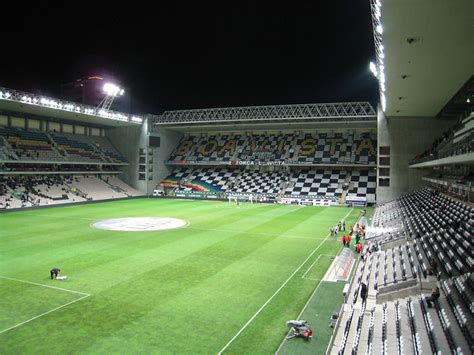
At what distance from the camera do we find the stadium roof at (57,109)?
34.6 m

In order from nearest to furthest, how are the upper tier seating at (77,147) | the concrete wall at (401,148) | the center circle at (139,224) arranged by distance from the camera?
the center circle at (139,224) < the concrete wall at (401,148) < the upper tier seating at (77,147)

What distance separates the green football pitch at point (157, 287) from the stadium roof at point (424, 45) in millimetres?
9097

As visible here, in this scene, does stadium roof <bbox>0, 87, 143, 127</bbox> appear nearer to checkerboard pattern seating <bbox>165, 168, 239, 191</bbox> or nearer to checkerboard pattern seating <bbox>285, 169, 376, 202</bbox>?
checkerboard pattern seating <bbox>165, 168, 239, 191</bbox>

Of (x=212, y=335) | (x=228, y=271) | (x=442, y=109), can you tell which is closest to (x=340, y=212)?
(x=442, y=109)

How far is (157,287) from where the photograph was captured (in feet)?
43.5

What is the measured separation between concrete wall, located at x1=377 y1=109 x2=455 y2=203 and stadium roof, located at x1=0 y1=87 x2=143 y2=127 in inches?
1190

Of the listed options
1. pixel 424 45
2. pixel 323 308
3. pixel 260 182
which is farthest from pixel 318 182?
pixel 323 308

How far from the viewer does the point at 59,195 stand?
40.0 metres

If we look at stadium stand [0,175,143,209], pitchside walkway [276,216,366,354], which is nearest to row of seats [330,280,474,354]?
pitchside walkway [276,216,366,354]

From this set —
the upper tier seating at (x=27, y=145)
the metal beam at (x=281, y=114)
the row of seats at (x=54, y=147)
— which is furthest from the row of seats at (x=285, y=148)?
the upper tier seating at (x=27, y=145)

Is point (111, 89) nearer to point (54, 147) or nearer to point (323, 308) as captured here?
point (54, 147)

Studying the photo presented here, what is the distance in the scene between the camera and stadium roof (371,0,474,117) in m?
10.7

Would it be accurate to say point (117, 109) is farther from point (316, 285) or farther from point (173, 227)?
point (316, 285)

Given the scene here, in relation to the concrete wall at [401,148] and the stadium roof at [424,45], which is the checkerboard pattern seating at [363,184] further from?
the stadium roof at [424,45]
